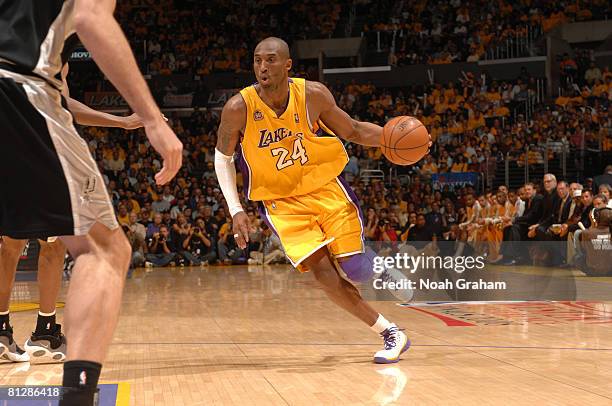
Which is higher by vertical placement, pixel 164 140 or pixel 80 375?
pixel 164 140

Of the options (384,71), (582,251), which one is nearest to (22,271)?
(582,251)

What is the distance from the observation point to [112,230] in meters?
2.15

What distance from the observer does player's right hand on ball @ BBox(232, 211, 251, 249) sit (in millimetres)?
4488

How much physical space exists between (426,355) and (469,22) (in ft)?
71.5

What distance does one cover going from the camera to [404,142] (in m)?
4.72

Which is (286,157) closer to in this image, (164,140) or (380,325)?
(380,325)

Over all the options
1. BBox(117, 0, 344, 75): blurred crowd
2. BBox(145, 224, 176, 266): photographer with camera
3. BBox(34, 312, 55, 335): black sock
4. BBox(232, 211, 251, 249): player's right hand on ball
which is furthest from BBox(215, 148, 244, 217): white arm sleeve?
BBox(117, 0, 344, 75): blurred crowd

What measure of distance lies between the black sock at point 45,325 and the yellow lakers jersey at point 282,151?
1.35 meters

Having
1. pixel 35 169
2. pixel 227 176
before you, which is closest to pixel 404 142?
pixel 227 176

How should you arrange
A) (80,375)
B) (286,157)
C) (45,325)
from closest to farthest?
(80,375)
(45,325)
(286,157)

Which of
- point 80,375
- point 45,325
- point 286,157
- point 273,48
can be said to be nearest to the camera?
point 80,375

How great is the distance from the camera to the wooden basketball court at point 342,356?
3.36 meters

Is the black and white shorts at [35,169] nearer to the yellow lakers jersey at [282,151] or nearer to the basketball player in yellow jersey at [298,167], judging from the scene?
the basketball player in yellow jersey at [298,167]

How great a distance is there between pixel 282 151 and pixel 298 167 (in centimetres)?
14
